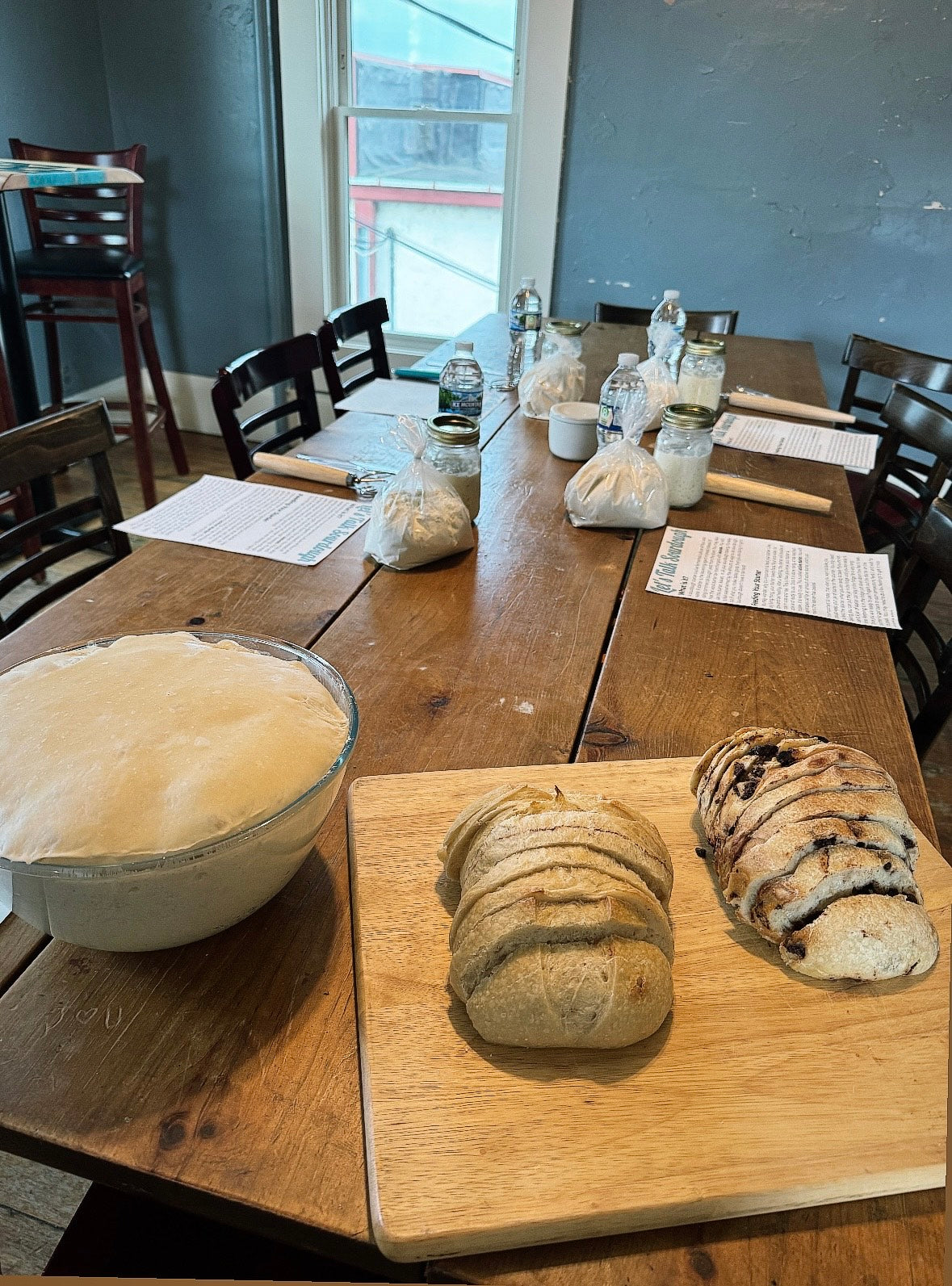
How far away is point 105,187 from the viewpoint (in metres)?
3.35

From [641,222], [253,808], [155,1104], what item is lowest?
[155,1104]

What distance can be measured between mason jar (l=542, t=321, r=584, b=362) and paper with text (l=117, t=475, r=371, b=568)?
2.74ft

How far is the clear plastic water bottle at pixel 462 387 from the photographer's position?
4.88ft

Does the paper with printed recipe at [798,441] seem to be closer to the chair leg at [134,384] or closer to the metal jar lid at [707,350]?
the metal jar lid at [707,350]

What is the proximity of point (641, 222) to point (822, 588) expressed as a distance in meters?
2.59

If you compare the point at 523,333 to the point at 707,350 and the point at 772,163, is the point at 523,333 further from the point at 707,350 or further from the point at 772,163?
the point at 772,163

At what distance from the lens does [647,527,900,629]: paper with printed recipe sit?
116 centimetres

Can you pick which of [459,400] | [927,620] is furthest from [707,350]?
[927,620]

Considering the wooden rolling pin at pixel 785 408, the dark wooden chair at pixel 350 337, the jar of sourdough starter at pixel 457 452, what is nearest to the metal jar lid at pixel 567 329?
the wooden rolling pin at pixel 785 408

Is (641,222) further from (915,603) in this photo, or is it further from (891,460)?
(915,603)

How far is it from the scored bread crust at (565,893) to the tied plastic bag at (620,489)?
85 cm

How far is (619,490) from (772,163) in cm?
244

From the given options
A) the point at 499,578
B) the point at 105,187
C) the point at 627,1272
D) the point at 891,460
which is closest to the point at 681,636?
the point at 499,578

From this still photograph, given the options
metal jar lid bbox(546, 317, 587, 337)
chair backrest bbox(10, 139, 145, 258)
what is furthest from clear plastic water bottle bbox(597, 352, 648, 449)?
chair backrest bbox(10, 139, 145, 258)
